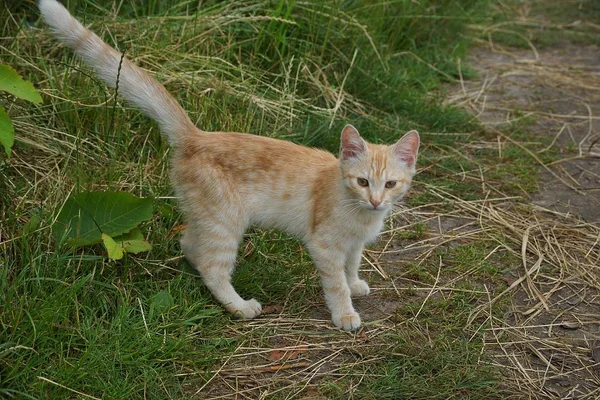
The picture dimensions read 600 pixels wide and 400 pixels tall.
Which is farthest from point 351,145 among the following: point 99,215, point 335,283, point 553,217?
point 553,217

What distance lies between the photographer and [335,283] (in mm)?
3564

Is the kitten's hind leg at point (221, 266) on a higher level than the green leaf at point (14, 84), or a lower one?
lower

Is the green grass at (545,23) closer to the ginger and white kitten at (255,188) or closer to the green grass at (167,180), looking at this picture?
the green grass at (167,180)

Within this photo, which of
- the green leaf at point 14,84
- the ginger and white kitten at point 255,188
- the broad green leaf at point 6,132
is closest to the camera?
the broad green leaf at point 6,132

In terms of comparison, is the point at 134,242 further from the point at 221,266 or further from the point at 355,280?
the point at 355,280

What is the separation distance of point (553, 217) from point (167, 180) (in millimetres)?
2375

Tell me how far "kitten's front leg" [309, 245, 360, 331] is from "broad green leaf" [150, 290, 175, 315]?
2.32 ft

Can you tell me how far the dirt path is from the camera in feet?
10.9

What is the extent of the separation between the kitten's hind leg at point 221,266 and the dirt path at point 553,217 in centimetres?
114

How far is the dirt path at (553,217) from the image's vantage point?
333cm

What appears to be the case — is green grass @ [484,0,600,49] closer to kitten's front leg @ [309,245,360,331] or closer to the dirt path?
the dirt path

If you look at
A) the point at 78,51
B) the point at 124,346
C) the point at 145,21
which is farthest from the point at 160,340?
the point at 145,21

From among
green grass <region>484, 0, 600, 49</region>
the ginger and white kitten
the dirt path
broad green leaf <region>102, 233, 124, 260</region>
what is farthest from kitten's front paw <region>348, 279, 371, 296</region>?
green grass <region>484, 0, 600, 49</region>

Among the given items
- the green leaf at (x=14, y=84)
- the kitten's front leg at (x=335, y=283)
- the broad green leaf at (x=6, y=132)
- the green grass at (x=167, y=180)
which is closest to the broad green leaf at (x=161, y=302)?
the green grass at (x=167, y=180)
